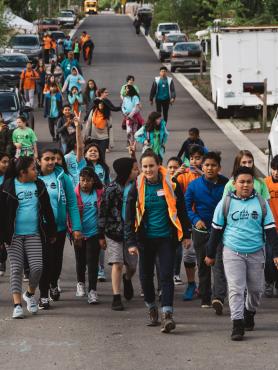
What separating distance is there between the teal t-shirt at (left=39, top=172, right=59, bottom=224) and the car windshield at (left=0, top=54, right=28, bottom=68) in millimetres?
34024

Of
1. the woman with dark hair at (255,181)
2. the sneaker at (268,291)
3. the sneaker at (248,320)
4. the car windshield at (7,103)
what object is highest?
the woman with dark hair at (255,181)

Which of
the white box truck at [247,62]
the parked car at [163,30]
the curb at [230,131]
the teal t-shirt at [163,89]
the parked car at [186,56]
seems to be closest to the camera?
the curb at [230,131]

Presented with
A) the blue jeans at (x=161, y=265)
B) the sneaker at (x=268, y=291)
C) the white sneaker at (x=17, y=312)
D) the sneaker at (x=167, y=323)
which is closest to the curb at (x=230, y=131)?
the sneaker at (x=268, y=291)

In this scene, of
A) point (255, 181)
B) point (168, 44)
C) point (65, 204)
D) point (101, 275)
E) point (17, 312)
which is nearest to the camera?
point (255, 181)

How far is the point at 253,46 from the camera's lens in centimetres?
3419

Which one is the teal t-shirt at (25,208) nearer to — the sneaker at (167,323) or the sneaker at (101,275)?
the sneaker at (167,323)

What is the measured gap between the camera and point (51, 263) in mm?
12805

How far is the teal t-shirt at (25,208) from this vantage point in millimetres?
11992

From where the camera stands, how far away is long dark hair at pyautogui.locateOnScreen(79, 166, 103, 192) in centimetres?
1319

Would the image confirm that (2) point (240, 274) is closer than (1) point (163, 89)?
Yes

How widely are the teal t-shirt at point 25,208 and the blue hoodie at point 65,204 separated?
71 cm

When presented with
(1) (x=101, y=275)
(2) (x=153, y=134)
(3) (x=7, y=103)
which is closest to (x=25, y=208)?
(1) (x=101, y=275)

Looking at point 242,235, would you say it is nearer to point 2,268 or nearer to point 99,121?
point 2,268

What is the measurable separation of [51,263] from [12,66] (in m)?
34.1
